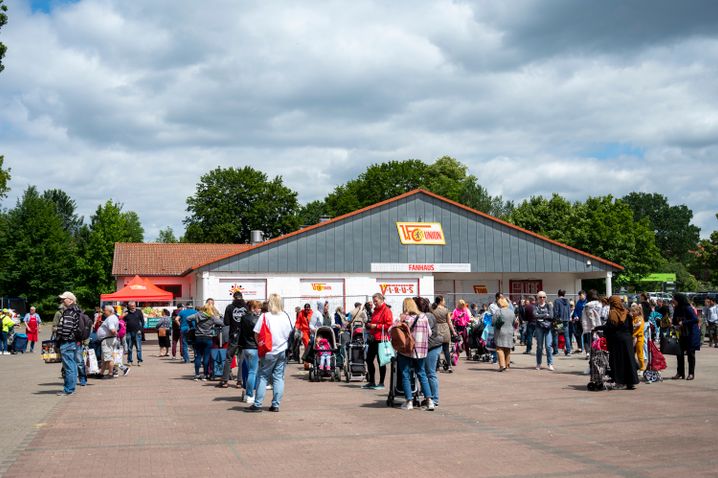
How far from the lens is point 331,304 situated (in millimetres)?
33875

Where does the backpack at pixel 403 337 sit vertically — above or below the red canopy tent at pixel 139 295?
below

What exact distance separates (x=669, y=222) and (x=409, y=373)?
135163 mm

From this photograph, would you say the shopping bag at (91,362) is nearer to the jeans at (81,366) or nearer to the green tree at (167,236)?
the jeans at (81,366)

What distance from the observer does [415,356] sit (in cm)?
1219

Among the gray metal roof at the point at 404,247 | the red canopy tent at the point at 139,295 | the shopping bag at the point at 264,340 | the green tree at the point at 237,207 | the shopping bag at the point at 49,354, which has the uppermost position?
the green tree at the point at 237,207

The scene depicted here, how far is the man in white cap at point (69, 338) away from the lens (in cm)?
1443

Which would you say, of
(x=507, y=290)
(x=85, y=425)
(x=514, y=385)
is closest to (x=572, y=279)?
(x=507, y=290)

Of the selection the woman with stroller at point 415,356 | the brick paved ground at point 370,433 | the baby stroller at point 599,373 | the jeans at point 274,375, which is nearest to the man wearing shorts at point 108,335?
the brick paved ground at point 370,433

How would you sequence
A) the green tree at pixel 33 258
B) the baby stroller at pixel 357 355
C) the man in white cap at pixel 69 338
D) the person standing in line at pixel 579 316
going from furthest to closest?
the green tree at pixel 33 258
the person standing in line at pixel 579 316
the baby stroller at pixel 357 355
the man in white cap at pixel 69 338

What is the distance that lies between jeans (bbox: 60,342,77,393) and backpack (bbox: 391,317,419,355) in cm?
663

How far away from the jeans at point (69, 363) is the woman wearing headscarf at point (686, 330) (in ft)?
40.6

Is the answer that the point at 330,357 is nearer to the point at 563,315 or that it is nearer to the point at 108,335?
the point at 108,335

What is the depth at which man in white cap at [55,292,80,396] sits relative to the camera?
14.4m

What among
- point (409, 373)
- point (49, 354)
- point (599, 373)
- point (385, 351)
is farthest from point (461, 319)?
point (49, 354)
